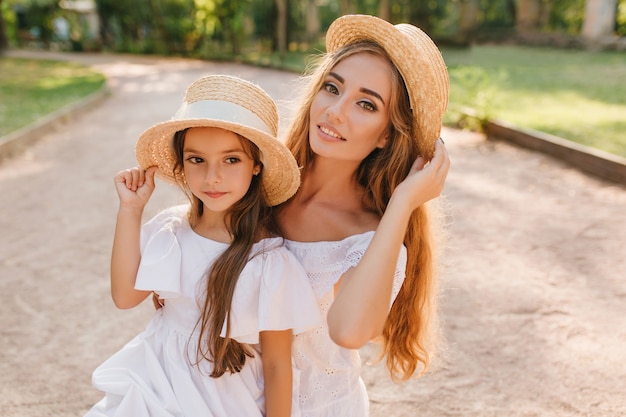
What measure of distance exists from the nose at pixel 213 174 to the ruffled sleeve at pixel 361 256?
47cm

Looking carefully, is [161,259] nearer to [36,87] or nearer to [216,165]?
[216,165]

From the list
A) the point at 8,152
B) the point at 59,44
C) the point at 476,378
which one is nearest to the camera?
the point at 476,378

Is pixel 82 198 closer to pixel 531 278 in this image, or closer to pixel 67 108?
pixel 531 278

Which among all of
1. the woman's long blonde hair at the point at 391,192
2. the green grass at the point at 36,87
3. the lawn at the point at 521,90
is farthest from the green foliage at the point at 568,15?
the woman's long blonde hair at the point at 391,192

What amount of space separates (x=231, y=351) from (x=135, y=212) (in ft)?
1.85

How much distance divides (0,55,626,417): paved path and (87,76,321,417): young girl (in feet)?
3.29

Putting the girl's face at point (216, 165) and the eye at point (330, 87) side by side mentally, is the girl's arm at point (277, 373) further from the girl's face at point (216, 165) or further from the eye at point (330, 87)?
the eye at point (330, 87)

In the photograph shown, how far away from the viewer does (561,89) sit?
12.0 m

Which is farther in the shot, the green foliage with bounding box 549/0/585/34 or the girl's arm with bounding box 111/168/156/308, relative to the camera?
the green foliage with bounding box 549/0/585/34

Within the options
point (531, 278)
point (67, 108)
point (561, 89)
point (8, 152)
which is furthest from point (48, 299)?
point (561, 89)

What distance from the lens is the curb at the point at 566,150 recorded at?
6004 mm

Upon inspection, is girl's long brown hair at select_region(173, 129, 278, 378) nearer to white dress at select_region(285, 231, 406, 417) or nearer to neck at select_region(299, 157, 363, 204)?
white dress at select_region(285, 231, 406, 417)

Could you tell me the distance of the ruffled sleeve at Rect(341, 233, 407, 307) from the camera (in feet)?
5.99

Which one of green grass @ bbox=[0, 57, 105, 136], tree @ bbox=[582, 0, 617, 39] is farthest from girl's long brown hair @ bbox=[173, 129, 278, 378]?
tree @ bbox=[582, 0, 617, 39]
